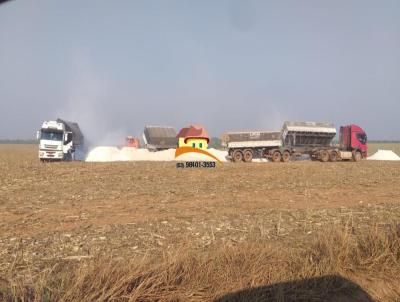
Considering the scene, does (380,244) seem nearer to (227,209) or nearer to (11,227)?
(227,209)

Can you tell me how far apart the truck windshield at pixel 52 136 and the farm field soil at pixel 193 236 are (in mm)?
13668

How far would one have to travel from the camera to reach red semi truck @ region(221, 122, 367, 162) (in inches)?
1275

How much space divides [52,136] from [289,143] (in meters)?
21.6

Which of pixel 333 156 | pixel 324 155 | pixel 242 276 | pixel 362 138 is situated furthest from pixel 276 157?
pixel 242 276

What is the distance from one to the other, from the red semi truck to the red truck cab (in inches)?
7.8

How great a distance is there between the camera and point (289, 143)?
32938 millimetres

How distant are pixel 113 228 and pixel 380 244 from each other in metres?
5.80

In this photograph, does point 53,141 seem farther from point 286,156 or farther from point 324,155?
point 324,155

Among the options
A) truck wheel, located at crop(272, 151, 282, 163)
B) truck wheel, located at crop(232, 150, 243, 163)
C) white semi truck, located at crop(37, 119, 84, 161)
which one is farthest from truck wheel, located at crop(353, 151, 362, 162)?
white semi truck, located at crop(37, 119, 84, 161)

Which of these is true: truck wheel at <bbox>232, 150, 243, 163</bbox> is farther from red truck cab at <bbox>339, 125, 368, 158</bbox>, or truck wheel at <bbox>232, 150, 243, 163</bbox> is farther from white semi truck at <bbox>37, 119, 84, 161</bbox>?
white semi truck at <bbox>37, 119, 84, 161</bbox>

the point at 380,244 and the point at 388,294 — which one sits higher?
the point at 380,244

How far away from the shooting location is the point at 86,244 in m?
7.08

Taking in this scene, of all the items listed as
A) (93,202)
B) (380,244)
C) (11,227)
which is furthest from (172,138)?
(380,244)

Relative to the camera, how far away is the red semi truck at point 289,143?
3238 cm
